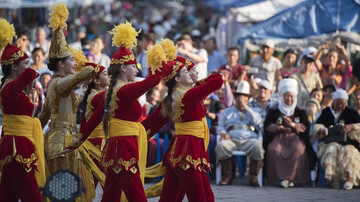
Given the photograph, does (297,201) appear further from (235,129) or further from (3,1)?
(3,1)

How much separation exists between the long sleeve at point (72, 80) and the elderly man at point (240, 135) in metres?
4.20

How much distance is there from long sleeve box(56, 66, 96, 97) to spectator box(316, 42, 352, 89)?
22.6 feet

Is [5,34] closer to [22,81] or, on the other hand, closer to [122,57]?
[22,81]

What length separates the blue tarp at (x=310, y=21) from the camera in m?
14.4

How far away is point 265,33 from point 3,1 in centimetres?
724

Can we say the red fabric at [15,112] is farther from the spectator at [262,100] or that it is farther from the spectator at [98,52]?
the spectator at [98,52]

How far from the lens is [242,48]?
53.3ft

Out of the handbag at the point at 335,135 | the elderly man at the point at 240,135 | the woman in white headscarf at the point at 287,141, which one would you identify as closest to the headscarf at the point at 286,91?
the woman in white headscarf at the point at 287,141

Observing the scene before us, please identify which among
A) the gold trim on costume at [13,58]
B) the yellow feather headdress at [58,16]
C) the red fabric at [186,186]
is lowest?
the red fabric at [186,186]

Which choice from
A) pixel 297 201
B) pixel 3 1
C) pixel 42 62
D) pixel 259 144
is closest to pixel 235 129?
pixel 259 144

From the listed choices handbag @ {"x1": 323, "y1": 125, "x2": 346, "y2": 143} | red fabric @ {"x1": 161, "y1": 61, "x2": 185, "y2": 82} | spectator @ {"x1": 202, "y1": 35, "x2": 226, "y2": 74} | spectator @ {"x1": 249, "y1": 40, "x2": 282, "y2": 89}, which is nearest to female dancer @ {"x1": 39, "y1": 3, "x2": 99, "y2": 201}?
red fabric @ {"x1": 161, "y1": 61, "x2": 185, "y2": 82}

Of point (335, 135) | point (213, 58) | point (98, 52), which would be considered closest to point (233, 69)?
point (213, 58)

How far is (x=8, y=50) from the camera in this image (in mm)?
7258

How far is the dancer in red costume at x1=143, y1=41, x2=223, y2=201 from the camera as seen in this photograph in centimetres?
699
